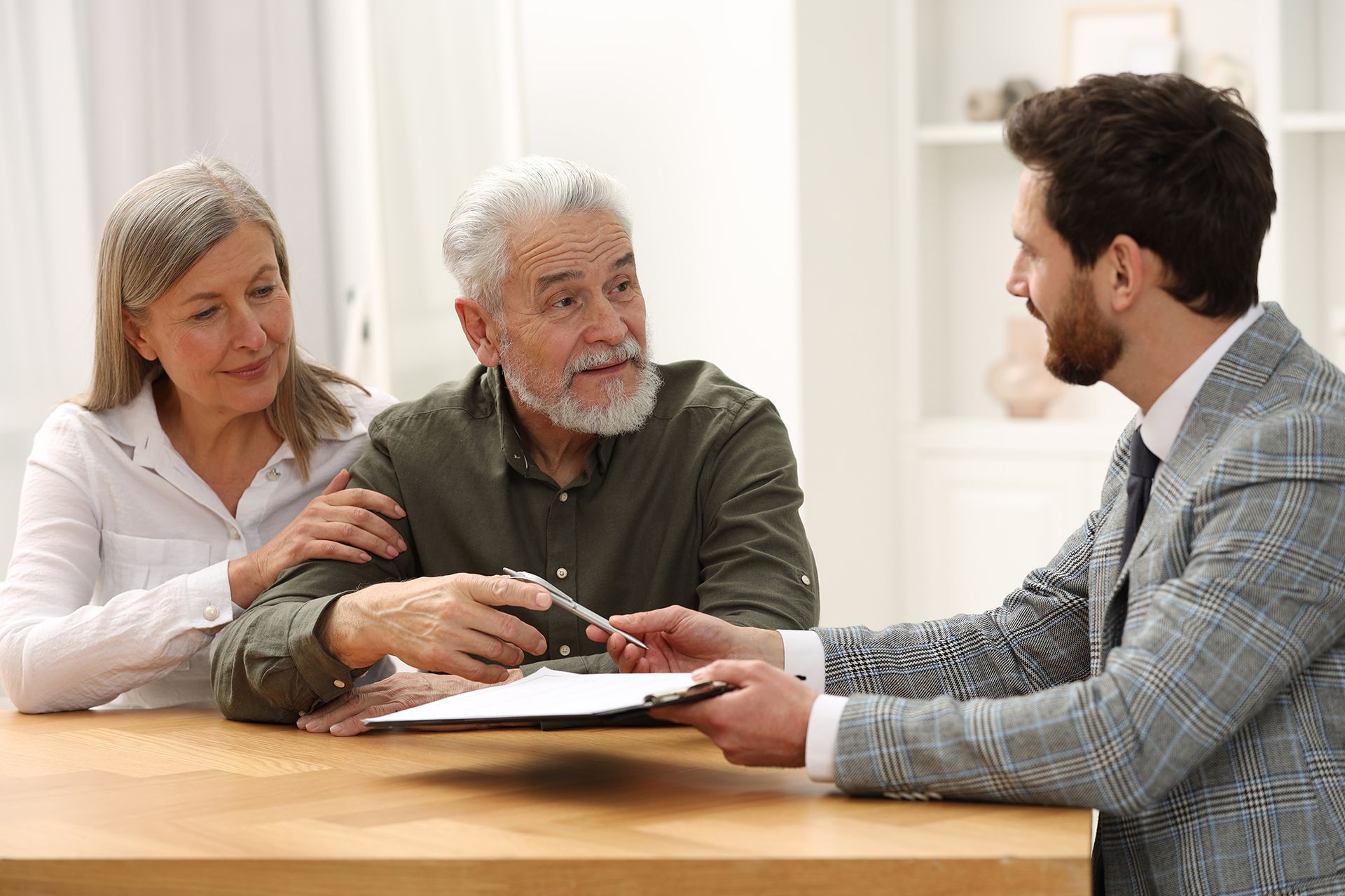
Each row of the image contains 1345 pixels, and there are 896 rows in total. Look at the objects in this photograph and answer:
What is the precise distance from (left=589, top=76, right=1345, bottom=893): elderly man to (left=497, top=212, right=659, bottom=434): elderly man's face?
667 millimetres

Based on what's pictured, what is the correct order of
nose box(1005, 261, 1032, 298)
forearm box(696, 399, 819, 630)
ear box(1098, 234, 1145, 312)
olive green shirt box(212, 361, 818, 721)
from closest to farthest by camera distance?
1. ear box(1098, 234, 1145, 312)
2. nose box(1005, 261, 1032, 298)
3. forearm box(696, 399, 819, 630)
4. olive green shirt box(212, 361, 818, 721)

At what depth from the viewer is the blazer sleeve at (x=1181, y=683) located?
1.25 meters

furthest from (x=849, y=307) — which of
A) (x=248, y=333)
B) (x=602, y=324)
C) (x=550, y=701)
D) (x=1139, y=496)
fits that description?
(x=550, y=701)

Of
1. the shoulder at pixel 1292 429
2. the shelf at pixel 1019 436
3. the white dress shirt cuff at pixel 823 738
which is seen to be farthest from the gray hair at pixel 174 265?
the shelf at pixel 1019 436

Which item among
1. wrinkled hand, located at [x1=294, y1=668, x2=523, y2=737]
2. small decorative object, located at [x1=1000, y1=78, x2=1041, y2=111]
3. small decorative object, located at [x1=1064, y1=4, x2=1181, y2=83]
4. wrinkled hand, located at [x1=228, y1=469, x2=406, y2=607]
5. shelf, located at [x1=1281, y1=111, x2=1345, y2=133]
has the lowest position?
wrinkled hand, located at [x1=294, y1=668, x2=523, y2=737]

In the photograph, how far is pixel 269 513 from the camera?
2.20 m

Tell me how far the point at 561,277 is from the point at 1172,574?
977 millimetres

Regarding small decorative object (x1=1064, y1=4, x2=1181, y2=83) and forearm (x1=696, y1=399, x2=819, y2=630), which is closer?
forearm (x1=696, y1=399, x2=819, y2=630)

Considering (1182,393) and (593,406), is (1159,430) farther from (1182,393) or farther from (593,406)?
(593,406)

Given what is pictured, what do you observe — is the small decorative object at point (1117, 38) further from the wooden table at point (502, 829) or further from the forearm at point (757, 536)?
the wooden table at point (502, 829)

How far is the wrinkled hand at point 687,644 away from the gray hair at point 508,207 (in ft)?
2.05

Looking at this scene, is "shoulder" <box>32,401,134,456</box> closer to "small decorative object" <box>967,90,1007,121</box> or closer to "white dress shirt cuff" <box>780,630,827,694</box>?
"white dress shirt cuff" <box>780,630,827,694</box>

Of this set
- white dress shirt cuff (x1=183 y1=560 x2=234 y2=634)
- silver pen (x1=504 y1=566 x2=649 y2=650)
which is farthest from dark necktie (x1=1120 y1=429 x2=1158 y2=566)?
white dress shirt cuff (x1=183 y1=560 x2=234 y2=634)

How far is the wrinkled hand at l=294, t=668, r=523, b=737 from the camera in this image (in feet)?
5.75
